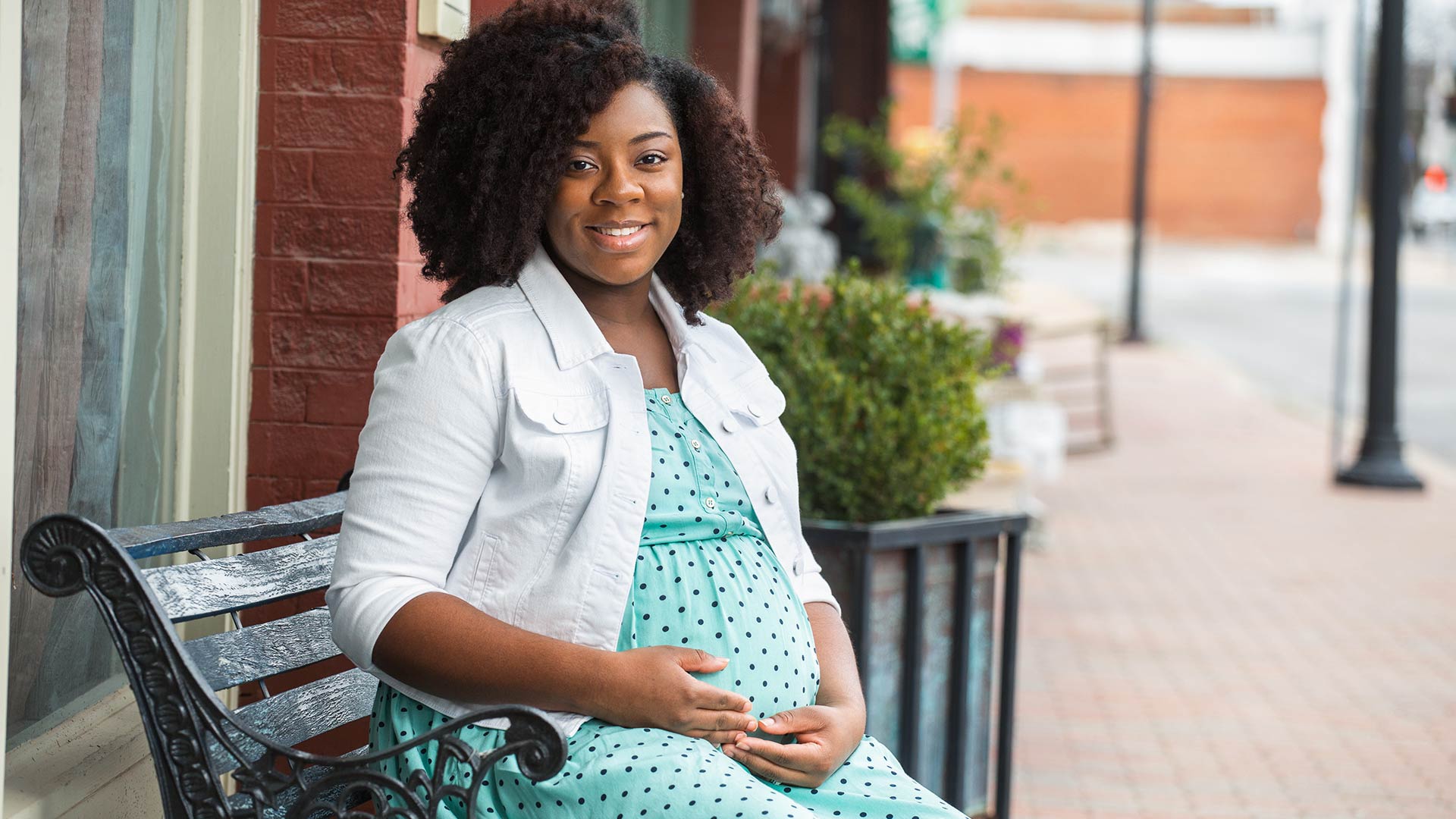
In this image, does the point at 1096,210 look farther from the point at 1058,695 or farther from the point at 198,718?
the point at 198,718

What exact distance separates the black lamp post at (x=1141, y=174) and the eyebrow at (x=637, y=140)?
15815 millimetres

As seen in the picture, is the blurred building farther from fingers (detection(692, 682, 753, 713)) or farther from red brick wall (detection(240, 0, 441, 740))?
fingers (detection(692, 682, 753, 713))

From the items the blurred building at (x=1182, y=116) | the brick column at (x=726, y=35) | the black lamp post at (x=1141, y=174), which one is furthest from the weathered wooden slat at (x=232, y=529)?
the blurred building at (x=1182, y=116)

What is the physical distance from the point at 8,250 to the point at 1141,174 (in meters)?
16.9

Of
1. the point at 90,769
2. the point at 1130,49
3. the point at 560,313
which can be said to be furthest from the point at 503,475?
the point at 1130,49

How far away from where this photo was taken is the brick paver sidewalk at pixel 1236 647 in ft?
14.6

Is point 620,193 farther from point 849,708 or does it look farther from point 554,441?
point 849,708

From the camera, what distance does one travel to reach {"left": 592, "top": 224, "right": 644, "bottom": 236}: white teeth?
7.05 ft

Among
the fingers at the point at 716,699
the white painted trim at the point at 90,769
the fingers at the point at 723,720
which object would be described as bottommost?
the white painted trim at the point at 90,769

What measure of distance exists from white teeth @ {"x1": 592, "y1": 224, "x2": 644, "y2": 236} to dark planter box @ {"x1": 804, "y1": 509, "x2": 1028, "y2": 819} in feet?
4.28

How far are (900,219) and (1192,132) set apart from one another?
1505 inches

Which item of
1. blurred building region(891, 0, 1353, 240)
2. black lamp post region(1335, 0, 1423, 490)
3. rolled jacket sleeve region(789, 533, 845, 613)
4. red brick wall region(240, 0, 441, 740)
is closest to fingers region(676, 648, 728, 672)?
rolled jacket sleeve region(789, 533, 845, 613)

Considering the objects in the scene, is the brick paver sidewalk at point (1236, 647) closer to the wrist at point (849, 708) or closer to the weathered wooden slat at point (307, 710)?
the wrist at point (849, 708)

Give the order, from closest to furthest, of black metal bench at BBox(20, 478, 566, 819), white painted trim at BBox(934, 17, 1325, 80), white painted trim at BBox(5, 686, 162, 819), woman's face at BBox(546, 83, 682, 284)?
black metal bench at BBox(20, 478, 566, 819)
woman's face at BBox(546, 83, 682, 284)
white painted trim at BBox(5, 686, 162, 819)
white painted trim at BBox(934, 17, 1325, 80)
